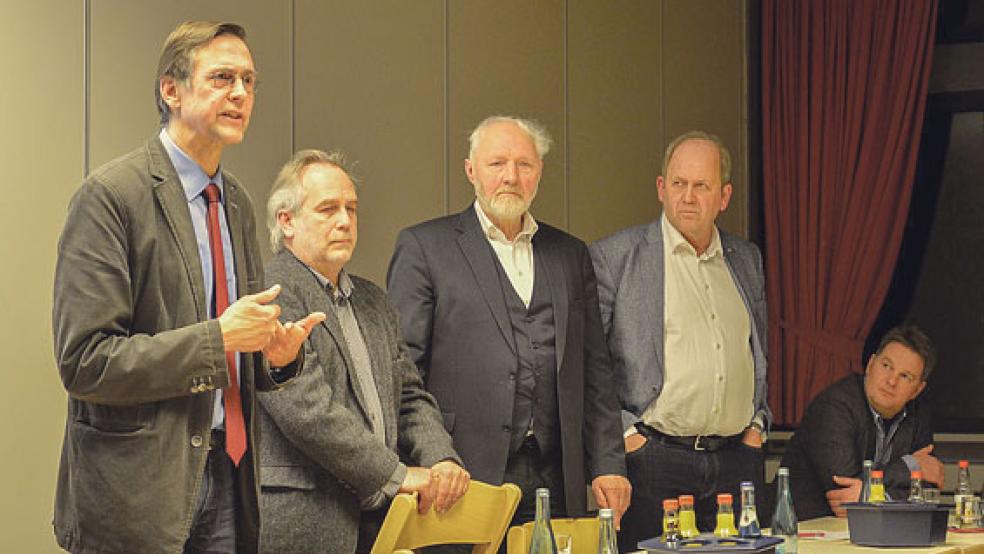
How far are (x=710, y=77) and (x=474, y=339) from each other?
3513 millimetres

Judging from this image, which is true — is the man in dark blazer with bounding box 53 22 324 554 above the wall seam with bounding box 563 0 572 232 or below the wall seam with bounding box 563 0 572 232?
below

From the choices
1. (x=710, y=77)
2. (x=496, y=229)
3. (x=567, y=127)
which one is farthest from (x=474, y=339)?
(x=710, y=77)

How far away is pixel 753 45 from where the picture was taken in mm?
7184

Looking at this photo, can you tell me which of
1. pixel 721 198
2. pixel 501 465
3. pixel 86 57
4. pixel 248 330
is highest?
pixel 86 57

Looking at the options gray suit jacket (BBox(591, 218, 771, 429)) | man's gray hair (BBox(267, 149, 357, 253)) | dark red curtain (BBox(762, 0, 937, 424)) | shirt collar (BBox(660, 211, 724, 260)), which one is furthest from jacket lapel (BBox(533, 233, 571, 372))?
dark red curtain (BBox(762, 0, 937, 424))

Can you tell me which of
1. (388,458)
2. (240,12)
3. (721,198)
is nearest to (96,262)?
(388,458)

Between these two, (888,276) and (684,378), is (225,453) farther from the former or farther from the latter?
(888,276)

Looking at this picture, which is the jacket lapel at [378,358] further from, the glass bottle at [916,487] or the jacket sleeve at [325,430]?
the glass bottle at [916,487]

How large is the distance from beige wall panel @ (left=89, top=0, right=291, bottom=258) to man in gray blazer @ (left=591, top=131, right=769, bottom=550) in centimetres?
101

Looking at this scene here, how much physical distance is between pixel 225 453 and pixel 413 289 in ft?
4.33

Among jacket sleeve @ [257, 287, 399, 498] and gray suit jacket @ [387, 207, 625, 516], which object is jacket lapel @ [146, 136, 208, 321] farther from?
gray suit jacket @ [387, 207, 625, 516]

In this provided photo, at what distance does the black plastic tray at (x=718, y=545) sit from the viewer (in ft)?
9.39

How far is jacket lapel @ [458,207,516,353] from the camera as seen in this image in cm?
Answer: 377

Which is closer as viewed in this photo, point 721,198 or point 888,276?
point 721,198
